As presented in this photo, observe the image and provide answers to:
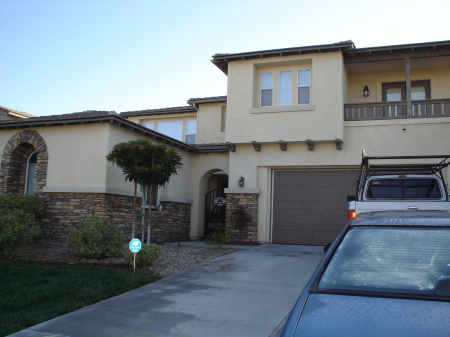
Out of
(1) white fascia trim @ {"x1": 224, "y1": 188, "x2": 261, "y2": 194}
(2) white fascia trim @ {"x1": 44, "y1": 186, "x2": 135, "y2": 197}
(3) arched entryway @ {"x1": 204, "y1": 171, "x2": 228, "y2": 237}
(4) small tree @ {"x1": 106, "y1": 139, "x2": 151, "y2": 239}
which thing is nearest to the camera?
(4) small tree @ {"x1": 106, "y1": 139, "x2": 151, "y2": 239}

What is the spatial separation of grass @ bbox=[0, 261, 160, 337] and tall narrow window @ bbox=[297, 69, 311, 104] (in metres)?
8.83

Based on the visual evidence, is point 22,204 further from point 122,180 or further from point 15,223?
point 122,180

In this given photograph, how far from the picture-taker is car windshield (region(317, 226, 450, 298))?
2732 mm

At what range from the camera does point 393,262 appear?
297 centimetres

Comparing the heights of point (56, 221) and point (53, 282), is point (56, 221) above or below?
above

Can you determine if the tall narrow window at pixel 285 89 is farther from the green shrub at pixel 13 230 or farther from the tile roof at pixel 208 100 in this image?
the green shrub at pixel 13 230

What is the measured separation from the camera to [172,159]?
1009cm

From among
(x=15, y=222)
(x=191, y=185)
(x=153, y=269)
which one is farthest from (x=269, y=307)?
(x=191, y=185)

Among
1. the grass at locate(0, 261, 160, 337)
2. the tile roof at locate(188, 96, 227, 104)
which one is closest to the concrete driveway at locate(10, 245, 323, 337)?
the grass at locate(0, 261, 160, 337)

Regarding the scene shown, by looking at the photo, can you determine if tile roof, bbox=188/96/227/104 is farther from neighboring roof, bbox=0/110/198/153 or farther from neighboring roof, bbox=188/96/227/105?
neighboring roof, bbox=0/110/198/153

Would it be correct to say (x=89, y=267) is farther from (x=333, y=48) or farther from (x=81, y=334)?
(x=333, y=48)

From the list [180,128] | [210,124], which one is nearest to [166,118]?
[180,128]

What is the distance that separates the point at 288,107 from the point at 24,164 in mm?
9013

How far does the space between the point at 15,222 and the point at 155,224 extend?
5.16 metres
